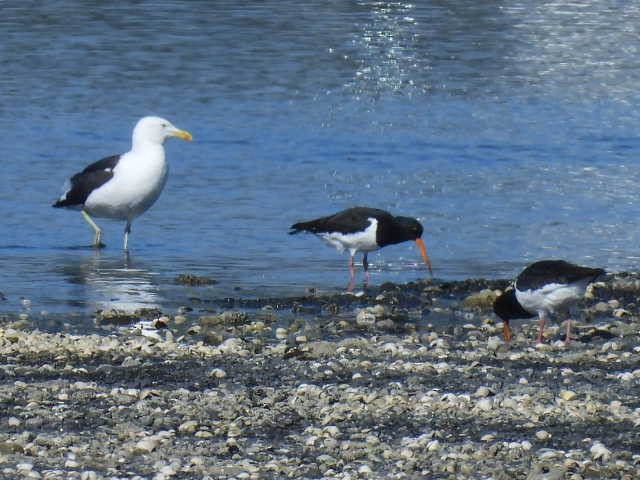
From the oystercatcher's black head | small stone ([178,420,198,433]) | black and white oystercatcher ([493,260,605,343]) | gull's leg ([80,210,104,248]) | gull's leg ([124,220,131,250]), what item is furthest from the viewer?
gull's leg ([80,210,104,248])

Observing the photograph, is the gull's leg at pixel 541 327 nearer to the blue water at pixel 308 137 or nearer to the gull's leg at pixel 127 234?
the blue water at pixel 308 137

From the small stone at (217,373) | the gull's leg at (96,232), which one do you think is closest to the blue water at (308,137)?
the gull's leg at (96,232)

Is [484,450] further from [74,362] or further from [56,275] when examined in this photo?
[56,275]

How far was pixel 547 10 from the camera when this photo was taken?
44281 mm

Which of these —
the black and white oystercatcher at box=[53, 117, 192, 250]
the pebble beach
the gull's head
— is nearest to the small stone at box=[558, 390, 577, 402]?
the pebble beach

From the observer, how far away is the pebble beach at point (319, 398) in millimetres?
7918

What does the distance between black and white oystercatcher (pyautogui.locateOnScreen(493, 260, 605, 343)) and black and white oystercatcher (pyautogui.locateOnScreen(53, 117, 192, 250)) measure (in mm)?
6005

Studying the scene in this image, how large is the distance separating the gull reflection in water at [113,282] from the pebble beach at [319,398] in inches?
37.6

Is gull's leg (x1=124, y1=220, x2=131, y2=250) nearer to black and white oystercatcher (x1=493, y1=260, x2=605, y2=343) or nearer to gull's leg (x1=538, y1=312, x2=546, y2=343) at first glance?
black and white oystercatcher (x1=493, y1=260, x2=605, y2=343)

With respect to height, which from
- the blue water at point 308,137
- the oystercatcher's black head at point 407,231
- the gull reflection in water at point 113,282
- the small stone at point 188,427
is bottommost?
the blue water at point 308,137

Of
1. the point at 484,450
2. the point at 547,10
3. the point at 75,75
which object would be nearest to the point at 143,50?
the point at 75,75

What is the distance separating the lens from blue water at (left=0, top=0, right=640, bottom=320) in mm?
15555

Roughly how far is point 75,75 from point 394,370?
21844mm

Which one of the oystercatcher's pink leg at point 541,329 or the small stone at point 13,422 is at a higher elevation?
the small stone at point 13,422
